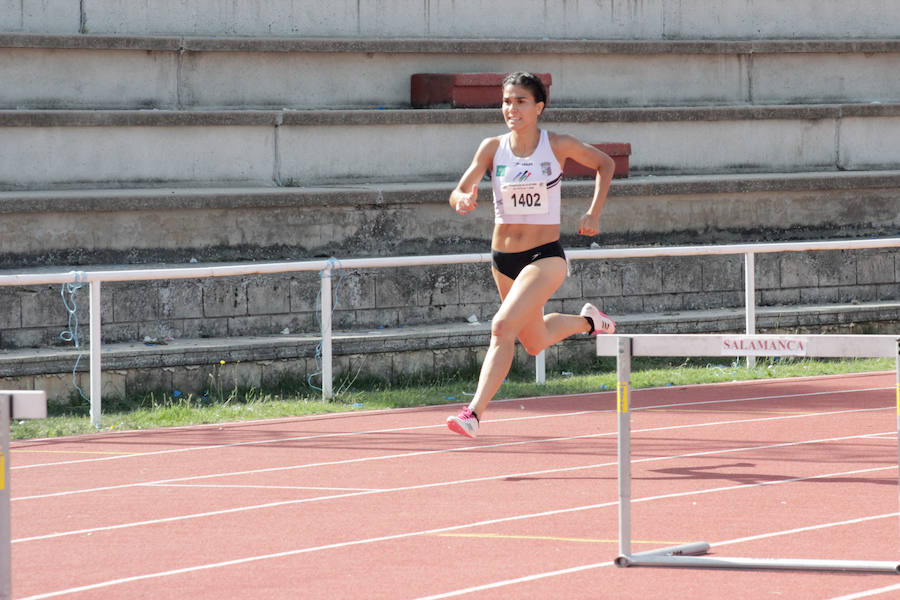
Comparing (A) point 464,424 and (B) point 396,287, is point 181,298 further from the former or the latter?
(A) point 464,424

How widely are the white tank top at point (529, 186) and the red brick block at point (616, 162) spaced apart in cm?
867

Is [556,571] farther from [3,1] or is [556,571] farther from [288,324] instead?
[3,1]

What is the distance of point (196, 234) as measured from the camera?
15.5 meters

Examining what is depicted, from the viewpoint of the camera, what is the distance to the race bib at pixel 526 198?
8.76 metres

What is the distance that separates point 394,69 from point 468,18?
1407 mm

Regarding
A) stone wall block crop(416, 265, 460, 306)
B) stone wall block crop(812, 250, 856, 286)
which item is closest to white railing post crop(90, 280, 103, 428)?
stone wall block crop(416, 265, 460, 306)

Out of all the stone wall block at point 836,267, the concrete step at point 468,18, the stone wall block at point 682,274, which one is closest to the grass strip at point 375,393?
the stone wall block at point 682,274

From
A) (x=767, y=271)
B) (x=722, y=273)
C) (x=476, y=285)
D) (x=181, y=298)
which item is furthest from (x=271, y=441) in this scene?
(x=767, y=271)

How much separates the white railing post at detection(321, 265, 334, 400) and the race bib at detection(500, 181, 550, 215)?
2.94m

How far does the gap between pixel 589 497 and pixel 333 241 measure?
8.92 metres

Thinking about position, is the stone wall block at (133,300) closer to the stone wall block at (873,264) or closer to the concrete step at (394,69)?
the concrete step at (394,69)

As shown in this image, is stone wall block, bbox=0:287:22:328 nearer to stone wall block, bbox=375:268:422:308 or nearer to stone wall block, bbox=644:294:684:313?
stone wall block, bbox=375:268:422:308

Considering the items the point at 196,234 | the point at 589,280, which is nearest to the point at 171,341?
the point at 196,234

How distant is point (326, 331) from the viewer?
11.5 metres
